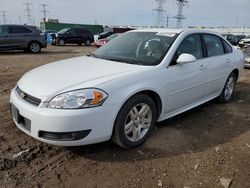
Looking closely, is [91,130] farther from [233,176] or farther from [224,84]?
[224,84]

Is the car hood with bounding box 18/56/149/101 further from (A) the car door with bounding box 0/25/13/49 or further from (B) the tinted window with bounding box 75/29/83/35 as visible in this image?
(B) the tinted window with bounding box 75/29/83/35

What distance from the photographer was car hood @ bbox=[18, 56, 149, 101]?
9.35ft

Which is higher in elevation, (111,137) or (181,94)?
(181,94)

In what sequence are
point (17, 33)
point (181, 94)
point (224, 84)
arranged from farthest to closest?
point (17, 33)
point (224, 84)
point (181, 94)

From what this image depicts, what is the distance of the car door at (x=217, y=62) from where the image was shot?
15.0 feet

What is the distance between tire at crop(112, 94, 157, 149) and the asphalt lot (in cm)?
14

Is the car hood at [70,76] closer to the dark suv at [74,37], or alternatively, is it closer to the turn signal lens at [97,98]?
the turn signal lens at [97,98]

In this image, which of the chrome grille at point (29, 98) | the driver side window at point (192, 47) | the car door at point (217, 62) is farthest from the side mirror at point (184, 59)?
the chrome grille at point (29, 98)

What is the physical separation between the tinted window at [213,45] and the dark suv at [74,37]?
1986cm

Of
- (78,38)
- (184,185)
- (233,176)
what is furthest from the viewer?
(78,38)

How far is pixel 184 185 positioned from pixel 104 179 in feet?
2.72

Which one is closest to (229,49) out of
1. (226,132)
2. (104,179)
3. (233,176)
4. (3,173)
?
(226,132)

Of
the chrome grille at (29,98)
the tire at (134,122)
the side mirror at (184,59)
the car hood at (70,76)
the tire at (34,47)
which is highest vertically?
the side mirror at (184,59)

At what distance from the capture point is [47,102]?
274 cm
